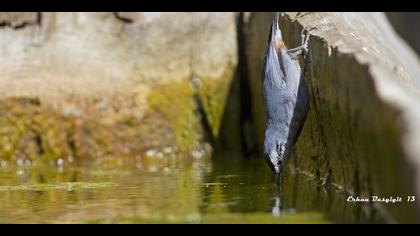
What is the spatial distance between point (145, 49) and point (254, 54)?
1085 millimetres

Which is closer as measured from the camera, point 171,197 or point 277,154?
point 171,197

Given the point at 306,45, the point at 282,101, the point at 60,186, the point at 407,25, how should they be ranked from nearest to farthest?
the point at 282,101
the point at 306,45
the point at 60,186
the point at 407,25

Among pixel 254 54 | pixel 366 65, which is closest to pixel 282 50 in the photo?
pixel 366 65

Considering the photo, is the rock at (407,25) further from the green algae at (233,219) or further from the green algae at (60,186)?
the green algae at (233,219)

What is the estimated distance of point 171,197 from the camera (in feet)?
15.8

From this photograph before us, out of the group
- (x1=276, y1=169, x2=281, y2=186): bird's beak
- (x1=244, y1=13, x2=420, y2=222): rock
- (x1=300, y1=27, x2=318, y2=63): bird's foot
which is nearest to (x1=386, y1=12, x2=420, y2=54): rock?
(x1=244, y1=13, x2=420, y2=222): rock

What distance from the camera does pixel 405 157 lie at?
3.43 meters

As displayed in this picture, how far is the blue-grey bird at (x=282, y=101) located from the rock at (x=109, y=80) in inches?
110

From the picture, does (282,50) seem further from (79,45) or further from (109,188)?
(79,45)

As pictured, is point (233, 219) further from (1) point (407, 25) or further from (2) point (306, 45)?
(1) point (407, 25)

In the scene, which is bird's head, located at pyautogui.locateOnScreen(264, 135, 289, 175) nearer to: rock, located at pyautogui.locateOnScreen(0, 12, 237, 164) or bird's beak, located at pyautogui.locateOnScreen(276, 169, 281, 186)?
bird's beak, located at pyautogui.locateOnScreen(276, 169, 281, 186)

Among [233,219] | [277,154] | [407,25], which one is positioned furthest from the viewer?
[407,25]

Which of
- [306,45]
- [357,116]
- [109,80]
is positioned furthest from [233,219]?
[109,80]

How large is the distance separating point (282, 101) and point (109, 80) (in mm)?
3217
